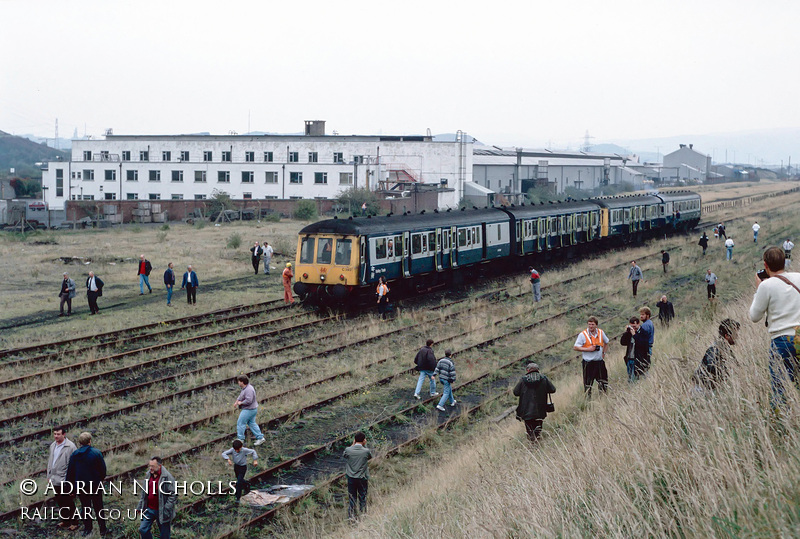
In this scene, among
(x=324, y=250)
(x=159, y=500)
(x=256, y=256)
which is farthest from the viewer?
(x=256, y=256)

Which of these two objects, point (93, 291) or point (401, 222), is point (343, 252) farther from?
point (93, 291)

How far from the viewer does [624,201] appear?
4506 cm

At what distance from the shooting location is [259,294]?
2809 centimetres

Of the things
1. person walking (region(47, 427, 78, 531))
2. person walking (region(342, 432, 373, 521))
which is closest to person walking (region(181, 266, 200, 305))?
person walking (region(47, 427, 78, 531))

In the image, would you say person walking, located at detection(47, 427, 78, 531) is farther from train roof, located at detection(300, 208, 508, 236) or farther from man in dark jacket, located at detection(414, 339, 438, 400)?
train roof, located at detection(300, 208, 508, 236)

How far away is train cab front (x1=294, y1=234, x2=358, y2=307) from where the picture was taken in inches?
937

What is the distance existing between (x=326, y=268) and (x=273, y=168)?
156ft

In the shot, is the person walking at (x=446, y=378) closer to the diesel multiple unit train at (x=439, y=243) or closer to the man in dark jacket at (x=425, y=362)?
the man in dark jacket at (x=425, y=362)

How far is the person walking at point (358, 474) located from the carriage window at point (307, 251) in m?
14.2

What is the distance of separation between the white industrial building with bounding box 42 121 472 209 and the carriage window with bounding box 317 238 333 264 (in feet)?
140

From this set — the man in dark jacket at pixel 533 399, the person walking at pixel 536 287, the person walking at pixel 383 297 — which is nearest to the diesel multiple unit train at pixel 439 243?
the person walking at pixel 383 297

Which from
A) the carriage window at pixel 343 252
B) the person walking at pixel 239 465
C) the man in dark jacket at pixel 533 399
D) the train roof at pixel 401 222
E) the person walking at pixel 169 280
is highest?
the train roof at pixel 401 222

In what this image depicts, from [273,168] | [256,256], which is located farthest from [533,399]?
[273,168]

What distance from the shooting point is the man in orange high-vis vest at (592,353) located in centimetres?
1310
